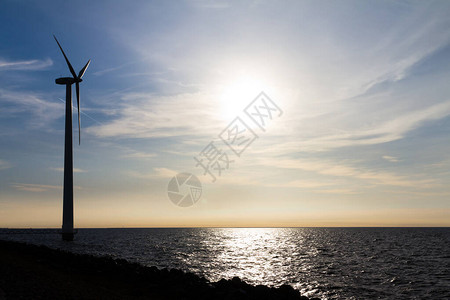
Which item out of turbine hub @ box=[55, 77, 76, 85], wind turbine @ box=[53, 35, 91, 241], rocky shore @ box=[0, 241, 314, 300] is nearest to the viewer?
rocky shore @ box=[0, 241, 314, 300]

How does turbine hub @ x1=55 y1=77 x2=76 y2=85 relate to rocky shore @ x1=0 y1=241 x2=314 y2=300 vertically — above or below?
above

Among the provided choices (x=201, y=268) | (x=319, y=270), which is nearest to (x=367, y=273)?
(x=319, y=270)

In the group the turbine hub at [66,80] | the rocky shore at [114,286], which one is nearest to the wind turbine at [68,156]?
the turbine hub at [66,80]

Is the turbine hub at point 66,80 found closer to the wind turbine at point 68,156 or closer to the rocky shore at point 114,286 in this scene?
the wind turbine at point 68,156

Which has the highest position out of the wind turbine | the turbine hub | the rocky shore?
the turbine hub

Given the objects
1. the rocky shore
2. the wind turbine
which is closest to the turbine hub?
the wind turbine

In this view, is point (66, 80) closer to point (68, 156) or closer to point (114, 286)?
point (68, 156)

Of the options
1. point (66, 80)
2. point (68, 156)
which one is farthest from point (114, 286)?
point (66, 80)

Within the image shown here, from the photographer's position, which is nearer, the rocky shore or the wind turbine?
the rocky shore

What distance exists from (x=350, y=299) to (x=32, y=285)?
2327cm

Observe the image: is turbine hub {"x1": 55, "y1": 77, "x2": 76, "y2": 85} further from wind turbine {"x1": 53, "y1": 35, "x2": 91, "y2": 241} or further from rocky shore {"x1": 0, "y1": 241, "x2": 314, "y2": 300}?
rocky shore {"x1": 0, "y1": 241, "x2": 314, "y2": 300}

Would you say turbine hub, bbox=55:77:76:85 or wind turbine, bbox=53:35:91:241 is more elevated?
turbine hub, bbox=55:77:76:85

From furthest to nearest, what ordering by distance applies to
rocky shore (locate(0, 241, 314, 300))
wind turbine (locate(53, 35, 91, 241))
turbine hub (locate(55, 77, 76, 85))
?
1. turbine hub (locate(55, 77, 76, 85))
2. wind turbine (locate(53, 35, 91, 241))
3. rocky shore (locate(0, 241, 314, 300))

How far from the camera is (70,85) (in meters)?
75.6
